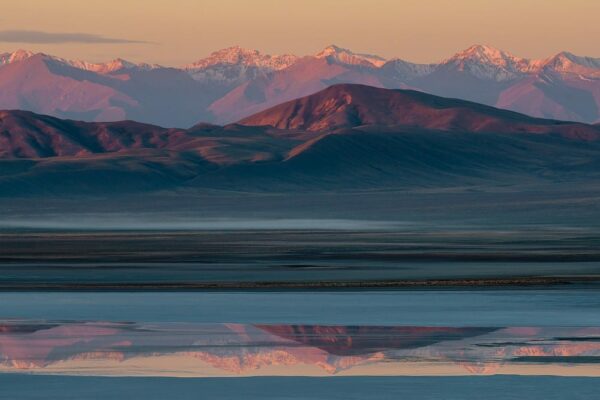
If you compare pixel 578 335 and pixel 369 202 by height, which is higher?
pixel 578 335

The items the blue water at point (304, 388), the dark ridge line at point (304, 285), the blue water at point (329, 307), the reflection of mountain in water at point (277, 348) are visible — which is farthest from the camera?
the dark ridge line at point (304, 285)

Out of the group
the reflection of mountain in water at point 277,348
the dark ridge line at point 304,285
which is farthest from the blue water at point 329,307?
the dark ridge line at point 304,285

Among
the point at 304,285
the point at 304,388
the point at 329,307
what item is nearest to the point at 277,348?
the point at 304,388

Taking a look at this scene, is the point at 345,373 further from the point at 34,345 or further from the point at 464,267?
the point at 464,267

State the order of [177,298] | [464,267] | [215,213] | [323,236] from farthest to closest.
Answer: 1. [215,213]
2. [323,236]
3. [464,267]
4. [177,298]

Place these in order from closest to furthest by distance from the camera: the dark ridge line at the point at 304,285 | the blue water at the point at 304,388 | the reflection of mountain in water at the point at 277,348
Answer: the blue water at the point at 304,388 → the reflection of mountain in water at the point at 277,348 → the dark ridge line at the point at 304,285

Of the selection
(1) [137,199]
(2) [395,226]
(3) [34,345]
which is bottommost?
(1) [137,199]

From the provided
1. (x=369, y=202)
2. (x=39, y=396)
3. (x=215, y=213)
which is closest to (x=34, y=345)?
(x=39, y=396)

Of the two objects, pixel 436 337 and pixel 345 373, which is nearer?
pixel 345 373

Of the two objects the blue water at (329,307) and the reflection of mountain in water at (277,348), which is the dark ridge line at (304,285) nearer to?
the blue water at (329,307)

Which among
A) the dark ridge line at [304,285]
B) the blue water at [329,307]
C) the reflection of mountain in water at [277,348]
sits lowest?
the dark ridge line at [304,285]

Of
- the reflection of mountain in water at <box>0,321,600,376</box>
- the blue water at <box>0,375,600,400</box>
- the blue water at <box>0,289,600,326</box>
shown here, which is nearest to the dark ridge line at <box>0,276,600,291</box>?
the blue water at <box>0,289,600,326</box>

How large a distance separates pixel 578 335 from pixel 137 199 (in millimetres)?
166727

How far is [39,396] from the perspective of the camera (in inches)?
854
